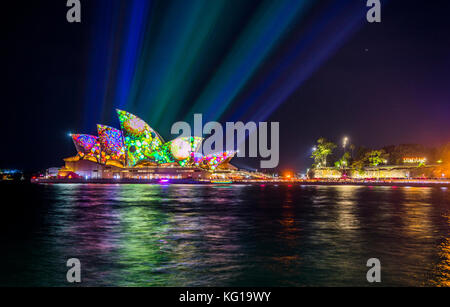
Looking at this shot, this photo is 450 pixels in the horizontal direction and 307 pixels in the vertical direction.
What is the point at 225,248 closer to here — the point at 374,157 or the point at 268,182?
the point at 268,182

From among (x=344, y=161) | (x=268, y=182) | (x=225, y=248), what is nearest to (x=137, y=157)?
(x=268, y=182)

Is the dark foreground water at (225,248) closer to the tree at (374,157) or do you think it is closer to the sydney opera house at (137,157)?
the sydney opera house at (137,157)

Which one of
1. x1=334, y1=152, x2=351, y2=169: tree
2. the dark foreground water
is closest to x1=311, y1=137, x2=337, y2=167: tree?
x1=334, y1=152, x2=351, y2=169: tree

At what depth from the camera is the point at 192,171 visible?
102 m

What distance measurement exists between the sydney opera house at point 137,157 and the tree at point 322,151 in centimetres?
2668

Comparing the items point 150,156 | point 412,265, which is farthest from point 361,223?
point 150,156

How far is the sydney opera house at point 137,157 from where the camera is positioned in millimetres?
91619

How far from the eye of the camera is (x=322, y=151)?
115m

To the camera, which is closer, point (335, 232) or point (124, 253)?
point (124, 253)

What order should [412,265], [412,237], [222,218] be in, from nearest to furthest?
[412,265] → [412,237] → [222,218]

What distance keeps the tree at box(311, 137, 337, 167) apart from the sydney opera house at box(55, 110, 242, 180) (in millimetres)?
26682

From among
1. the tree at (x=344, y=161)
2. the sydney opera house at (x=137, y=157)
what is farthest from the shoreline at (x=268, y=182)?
the tree at (x=344, y=161)

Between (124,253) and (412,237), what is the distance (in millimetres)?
11414
